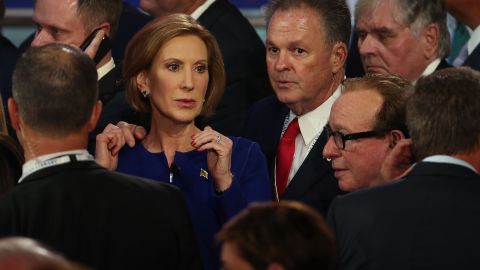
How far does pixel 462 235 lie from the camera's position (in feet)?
12.2

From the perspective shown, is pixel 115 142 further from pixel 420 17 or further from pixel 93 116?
pixel 420 17

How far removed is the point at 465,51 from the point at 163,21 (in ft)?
7.00

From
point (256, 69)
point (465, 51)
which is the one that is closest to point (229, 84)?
point (256, 69)

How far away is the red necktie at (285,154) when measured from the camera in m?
5.36

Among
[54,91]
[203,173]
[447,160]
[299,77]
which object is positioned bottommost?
[203,173]

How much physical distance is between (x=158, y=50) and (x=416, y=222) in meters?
1.67

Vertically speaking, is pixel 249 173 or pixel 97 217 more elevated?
pixel 97 217

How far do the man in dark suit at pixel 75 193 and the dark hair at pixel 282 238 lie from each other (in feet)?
2.17

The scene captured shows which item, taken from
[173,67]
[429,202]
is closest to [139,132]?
[173,67]

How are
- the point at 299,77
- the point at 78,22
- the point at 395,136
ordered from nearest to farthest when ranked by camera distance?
the point at 395,136 → the point at 299,77 → the point at 78,22

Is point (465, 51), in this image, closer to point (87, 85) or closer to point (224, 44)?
point (224, 44)

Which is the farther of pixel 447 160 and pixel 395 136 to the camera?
pixel 395 136

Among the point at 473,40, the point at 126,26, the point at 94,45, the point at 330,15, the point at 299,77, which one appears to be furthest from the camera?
the point at 126,26

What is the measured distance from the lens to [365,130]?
476cm
